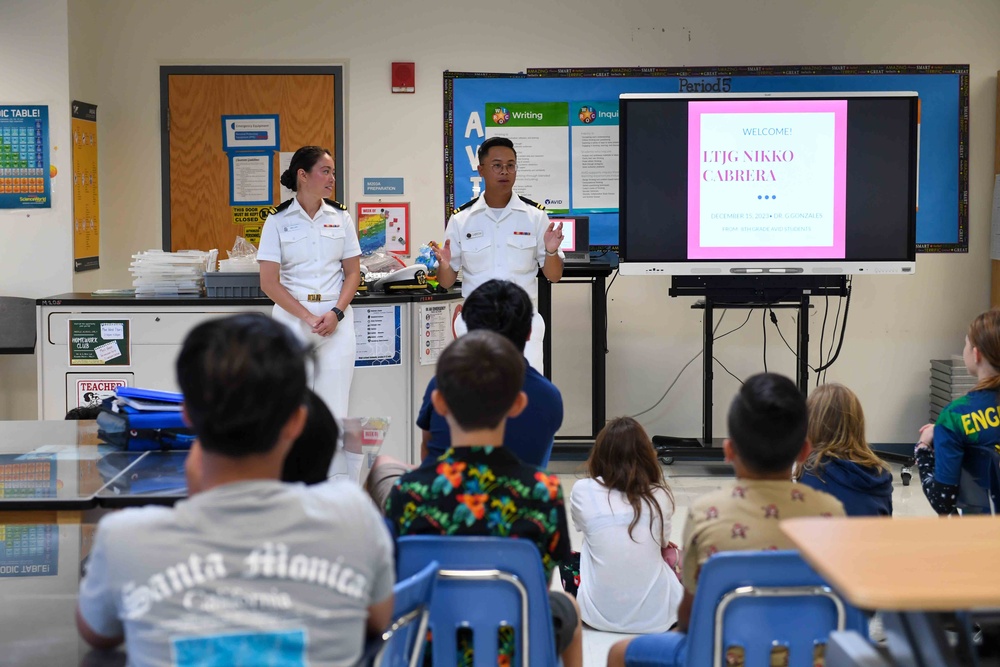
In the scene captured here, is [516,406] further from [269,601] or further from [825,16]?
[825,16]

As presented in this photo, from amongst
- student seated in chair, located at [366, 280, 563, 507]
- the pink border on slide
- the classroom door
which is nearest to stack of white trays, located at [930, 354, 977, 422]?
the pink border on slide

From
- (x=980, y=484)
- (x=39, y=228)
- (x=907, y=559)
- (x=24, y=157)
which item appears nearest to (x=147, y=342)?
(x=39, y=228)

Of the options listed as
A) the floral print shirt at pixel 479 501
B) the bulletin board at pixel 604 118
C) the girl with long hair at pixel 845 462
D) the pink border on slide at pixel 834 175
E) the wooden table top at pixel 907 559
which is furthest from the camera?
the bulletin board at pixel 604 118

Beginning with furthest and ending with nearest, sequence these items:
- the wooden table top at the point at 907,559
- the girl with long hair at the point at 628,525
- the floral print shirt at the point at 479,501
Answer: the girl with long hair at the point at 628,525
the floral print shirt at the point at 479,501
the wooden table top at the point at 907,559

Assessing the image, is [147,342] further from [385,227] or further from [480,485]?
[480,485]

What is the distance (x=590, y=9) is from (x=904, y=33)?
Result: 5.74ft

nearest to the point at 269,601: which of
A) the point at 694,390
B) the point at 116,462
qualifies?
the point at 116,462

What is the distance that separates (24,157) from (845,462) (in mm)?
4477

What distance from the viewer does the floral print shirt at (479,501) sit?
188cm

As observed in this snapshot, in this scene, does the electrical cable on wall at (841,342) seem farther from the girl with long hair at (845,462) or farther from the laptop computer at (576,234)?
the girl with long hair at (845,462)

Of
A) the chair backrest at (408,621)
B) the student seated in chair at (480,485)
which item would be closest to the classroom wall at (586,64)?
the student seated in chair at (480,485)

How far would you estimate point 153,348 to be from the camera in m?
4.85

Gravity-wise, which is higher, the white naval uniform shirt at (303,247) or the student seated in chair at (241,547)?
the white naval uniform shirt at (303,247)

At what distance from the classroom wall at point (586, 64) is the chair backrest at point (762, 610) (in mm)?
4412
